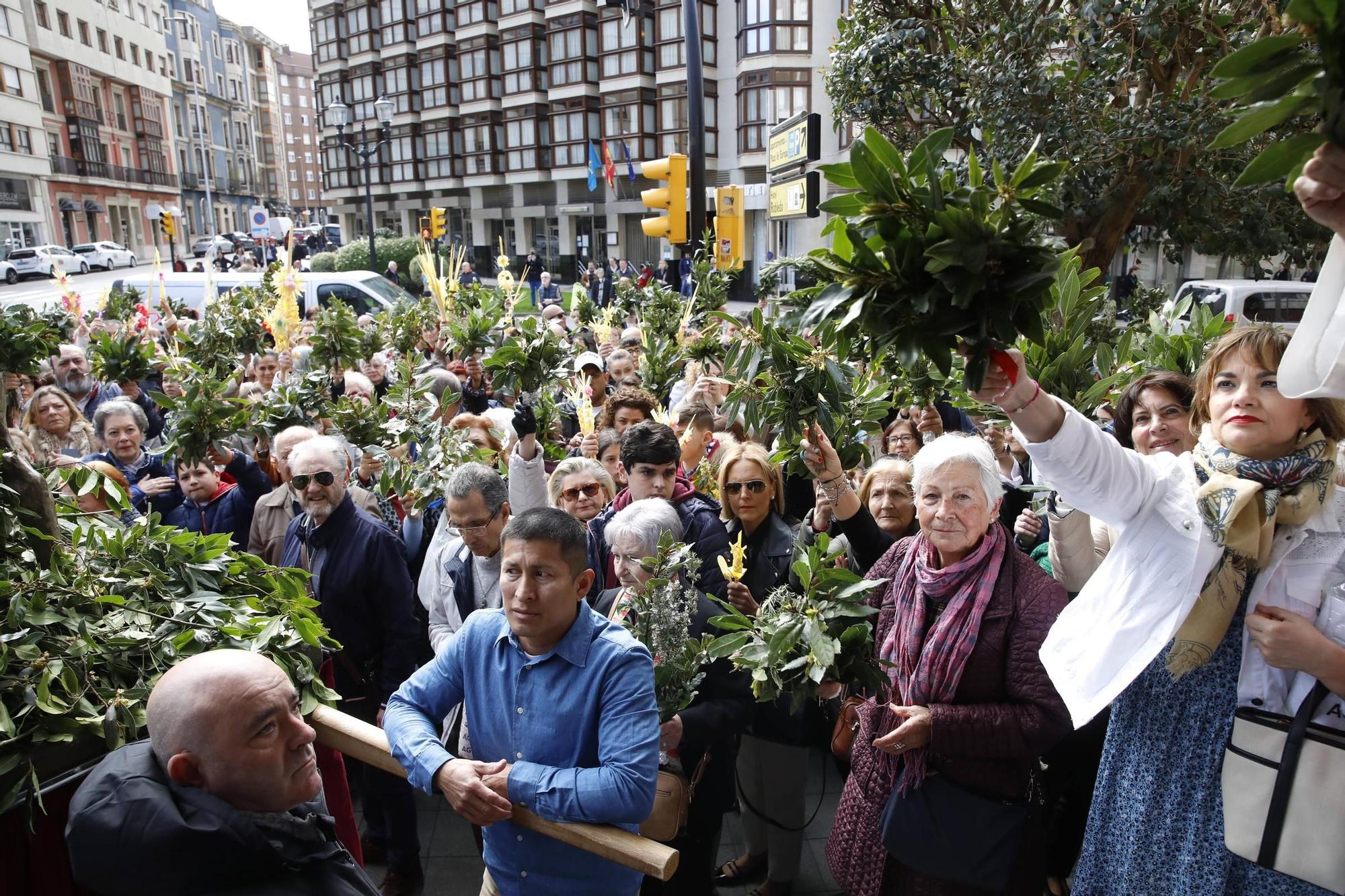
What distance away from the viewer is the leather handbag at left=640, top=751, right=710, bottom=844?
2633mm

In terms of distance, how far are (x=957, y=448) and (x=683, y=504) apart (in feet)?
4.50

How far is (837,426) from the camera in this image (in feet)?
10.4

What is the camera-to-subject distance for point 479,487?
11.6 feet

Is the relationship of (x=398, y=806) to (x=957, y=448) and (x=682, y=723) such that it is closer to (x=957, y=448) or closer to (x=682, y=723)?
(x=682, y=723)

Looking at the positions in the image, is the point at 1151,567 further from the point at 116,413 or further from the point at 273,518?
the point at 116,413

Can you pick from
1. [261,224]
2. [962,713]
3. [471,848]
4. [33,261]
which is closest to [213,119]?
[33,261]

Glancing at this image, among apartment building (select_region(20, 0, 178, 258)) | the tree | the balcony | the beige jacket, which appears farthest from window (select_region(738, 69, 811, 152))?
the balcony

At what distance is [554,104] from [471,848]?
117ft

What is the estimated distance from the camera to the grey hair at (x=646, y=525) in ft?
9.98

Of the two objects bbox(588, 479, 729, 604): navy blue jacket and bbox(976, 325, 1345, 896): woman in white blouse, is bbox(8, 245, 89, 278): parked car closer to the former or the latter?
bbox(588, 479, 729, 604): navy blue jacket

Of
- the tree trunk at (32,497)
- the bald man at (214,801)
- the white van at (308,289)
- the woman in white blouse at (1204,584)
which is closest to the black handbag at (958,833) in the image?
the woman in white blouse at (1204,584)

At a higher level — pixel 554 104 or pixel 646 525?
pixel 554 104

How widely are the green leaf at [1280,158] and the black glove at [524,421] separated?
10.2 feet

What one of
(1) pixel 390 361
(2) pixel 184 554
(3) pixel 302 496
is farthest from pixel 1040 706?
(1) pixel 390 361
